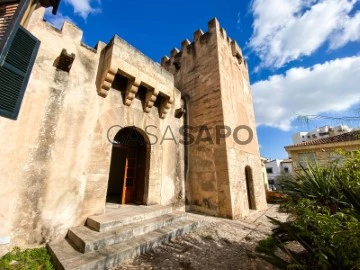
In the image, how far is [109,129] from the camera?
462cm

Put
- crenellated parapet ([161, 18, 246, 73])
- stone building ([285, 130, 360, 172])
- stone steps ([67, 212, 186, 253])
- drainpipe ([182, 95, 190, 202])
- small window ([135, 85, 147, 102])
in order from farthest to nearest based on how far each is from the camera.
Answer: stone building ([285, 130, 360, 172]) < crenellated parapet ([161, 18, 246, 73]) < drainpipe ([182, 95, 190, 202]) < small window ([135, 85, 147, 102]) < stone steps ([67, 212, 186, 253])

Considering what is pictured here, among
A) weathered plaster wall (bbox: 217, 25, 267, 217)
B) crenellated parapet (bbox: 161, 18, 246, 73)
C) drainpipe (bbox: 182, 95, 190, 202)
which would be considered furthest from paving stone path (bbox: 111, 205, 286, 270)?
crenellated parapet (bbox: 161, 18, 246, 73)

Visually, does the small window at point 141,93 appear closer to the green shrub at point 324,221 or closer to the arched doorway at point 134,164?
the arched doorway at point 134,164

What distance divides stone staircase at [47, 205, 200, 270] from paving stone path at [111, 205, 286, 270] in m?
0.16

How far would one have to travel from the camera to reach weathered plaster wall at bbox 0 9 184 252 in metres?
3.11

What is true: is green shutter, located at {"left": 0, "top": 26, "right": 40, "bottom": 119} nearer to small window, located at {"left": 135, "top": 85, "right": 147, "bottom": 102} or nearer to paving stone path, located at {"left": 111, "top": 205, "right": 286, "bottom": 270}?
paving stone path, located at {"left": 111, "top": 205, "right": 286, "bottom": 270}

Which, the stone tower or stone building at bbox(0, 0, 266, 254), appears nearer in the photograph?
stone building at bbox(0, 0, 266, 254)

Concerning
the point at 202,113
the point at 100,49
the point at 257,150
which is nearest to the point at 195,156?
the point at 202,113

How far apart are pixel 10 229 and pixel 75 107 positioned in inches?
99.3

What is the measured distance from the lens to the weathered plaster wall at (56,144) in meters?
3.11

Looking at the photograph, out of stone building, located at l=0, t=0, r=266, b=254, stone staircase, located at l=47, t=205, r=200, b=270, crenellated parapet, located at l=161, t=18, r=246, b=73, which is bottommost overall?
stone staircase, located at l=47, t=205, r=200, b=270

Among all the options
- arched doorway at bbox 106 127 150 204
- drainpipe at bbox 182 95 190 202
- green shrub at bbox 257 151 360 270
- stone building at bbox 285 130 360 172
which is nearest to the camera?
green shrub at bbox 257 151 360 270

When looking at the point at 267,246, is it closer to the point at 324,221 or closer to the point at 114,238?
the point at 324,221

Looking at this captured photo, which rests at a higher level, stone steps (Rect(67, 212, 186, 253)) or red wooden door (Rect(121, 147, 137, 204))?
red wooden door (Rect(121, 147, 137, 204))
